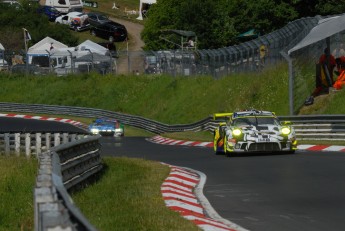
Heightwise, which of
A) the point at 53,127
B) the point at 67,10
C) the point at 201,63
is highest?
the point at 67,10

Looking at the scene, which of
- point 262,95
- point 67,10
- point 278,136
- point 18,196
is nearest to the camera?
point 18,196

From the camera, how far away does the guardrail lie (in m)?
32.1

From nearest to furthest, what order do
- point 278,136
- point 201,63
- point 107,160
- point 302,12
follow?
point 107,160, point 278,136, point 201,63, point 302,12

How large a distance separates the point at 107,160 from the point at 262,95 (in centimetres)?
2516

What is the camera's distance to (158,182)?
55.6 feet

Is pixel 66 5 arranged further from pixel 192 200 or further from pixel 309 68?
pixel 192 200

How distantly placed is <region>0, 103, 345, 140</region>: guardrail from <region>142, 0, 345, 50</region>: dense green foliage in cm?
1421

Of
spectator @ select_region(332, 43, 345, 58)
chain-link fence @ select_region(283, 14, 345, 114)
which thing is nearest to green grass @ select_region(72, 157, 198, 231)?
chain-link fence @ select_region(283, 14, 345, 114)

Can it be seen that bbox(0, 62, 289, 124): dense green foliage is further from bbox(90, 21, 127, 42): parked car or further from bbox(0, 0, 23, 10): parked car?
bbox(0, 0, 23, 10): parked car

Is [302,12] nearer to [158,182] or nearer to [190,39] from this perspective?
[190,39]

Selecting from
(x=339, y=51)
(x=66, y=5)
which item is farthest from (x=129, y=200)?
(x=66, y=5)

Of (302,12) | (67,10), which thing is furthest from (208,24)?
(67,10)

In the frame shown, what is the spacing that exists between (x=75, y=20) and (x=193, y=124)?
184ft

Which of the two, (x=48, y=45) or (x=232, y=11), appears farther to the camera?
(x=48, y=45)
